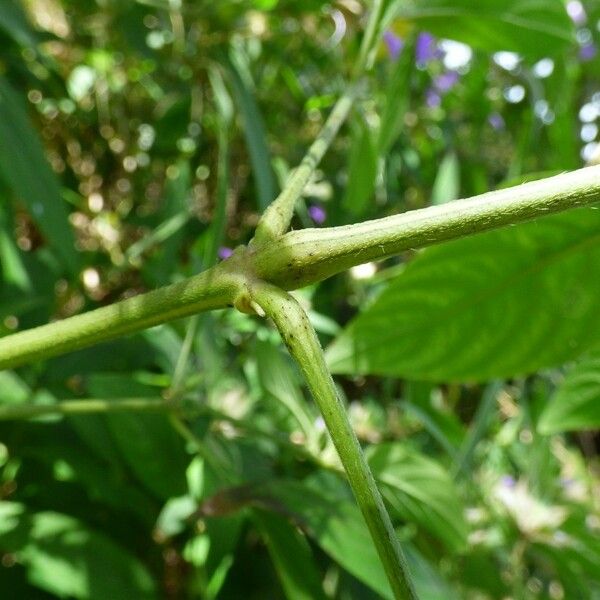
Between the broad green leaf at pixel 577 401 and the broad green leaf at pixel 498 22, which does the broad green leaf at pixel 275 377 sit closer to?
the broad green leaf at pixel 577 401

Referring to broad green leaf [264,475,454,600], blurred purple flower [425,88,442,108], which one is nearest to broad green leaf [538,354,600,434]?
broad green leaf [264,475,454,600]

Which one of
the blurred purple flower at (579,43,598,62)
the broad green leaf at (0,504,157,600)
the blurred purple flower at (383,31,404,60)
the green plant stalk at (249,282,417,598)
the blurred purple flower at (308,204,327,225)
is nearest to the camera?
the green plant stalk at (249,282,417,598)

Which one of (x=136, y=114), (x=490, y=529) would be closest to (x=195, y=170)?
(x=136, y=114)

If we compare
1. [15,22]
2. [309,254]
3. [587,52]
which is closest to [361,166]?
[15,22]

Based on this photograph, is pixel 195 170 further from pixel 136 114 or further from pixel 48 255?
pixel 48 255

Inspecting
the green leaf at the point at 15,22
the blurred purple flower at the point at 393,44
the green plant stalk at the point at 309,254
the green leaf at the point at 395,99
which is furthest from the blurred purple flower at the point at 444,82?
the green plant stalk at the point at 309,254

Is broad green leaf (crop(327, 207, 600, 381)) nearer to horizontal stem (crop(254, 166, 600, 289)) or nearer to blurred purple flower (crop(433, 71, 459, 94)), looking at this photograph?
horizontal stem (crop(254, 166, 600, 289))
